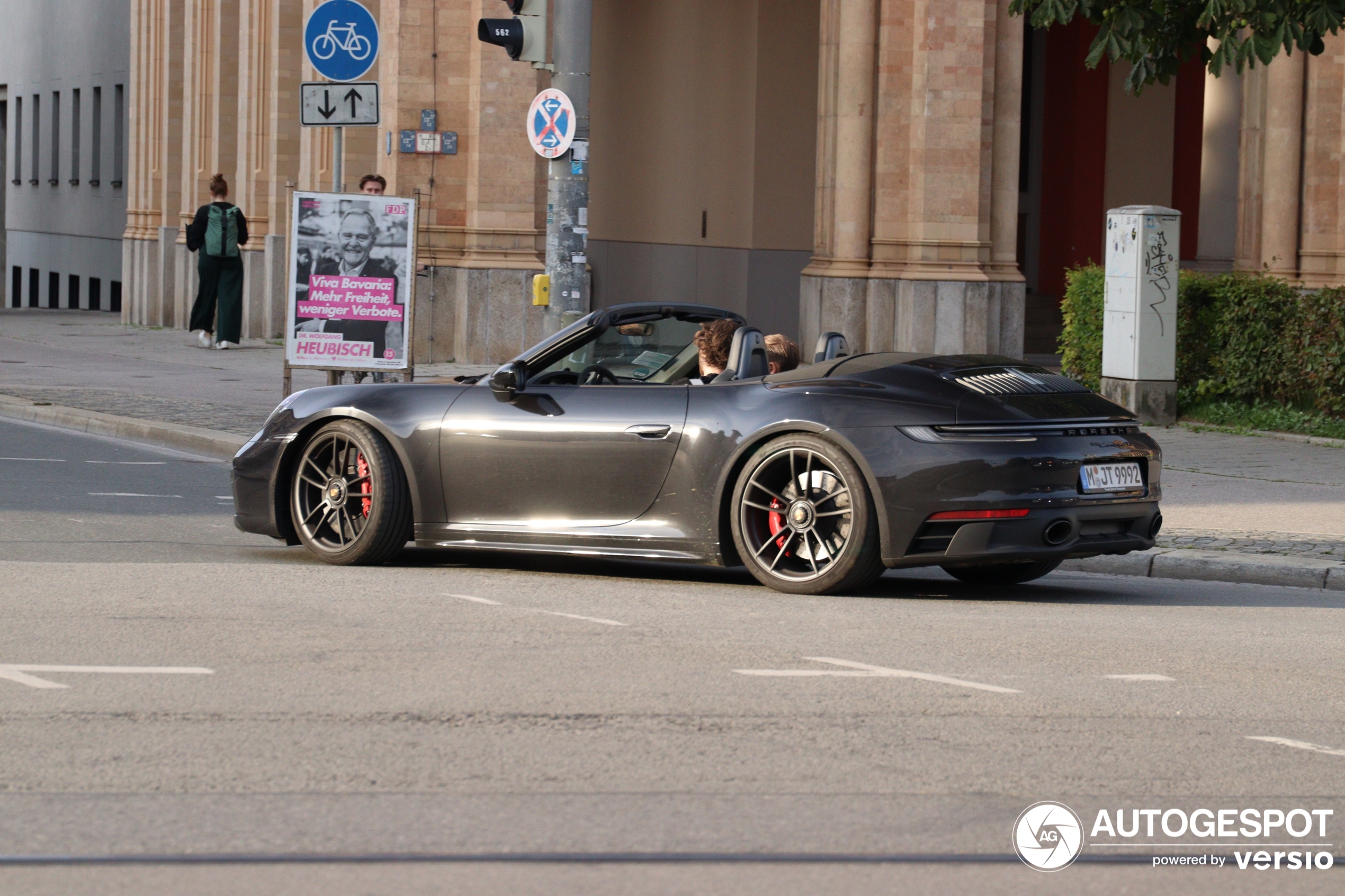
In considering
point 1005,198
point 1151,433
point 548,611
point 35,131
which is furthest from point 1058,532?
point 35,131

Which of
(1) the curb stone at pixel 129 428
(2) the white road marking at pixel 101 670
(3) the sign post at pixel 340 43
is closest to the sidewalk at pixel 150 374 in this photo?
(1) the curb stone at pixel 129 428

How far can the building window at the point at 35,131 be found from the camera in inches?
2136

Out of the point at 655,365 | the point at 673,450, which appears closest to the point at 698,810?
the point at 673,450

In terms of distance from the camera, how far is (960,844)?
462 centimetres

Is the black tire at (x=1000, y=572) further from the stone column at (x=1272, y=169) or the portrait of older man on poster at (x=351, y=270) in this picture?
the stone column at (x=1272, y=169)

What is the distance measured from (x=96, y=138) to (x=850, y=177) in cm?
3101

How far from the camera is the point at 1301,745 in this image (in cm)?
571

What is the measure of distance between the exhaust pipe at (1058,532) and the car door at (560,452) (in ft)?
5.17

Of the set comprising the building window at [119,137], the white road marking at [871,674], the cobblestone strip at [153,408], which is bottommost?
the white road marking at [871,674]

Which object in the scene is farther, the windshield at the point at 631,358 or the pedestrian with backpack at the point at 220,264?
the pedestrian with backpack at the point at 220,264

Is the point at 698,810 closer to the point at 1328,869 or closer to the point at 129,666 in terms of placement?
the point at 1328,869

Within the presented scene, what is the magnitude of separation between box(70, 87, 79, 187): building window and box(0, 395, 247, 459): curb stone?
112 ft

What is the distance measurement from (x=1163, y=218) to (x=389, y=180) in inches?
392

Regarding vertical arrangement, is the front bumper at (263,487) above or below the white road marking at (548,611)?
above
